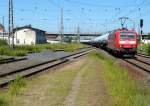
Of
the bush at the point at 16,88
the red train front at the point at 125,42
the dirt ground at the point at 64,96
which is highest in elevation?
the red train front at the point at 125,42

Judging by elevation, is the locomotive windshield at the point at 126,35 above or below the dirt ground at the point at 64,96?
above

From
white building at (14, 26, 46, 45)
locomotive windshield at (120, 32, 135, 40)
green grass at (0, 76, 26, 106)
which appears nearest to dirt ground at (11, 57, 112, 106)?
green grass at (0, 76, 26, 106)

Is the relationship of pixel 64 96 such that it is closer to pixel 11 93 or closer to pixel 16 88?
pixel 11 93

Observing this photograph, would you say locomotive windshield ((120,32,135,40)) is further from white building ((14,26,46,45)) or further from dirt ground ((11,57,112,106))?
white building ((14,26,46,45))

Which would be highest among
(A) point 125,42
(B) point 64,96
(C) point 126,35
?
(C) point 126,35

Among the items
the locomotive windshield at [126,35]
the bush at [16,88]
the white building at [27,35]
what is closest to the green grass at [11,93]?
the bush at [16,88]

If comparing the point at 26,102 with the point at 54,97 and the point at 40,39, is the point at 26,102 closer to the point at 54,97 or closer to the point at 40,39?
the point at 54,97

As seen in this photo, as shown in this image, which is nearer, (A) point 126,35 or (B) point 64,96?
(B) point 64,96

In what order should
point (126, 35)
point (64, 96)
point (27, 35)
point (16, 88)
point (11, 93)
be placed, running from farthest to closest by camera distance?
point (27, 35), point (126, 35), point (16, 88), point (11, 93), point (64, 96)

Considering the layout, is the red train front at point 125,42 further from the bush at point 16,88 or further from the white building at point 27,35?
the white building at point 27,35

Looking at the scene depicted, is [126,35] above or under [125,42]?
above

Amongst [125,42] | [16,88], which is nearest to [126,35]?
[125,42]

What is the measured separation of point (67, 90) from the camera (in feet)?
51.4

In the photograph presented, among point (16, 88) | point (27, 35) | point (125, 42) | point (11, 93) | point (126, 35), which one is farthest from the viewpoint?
point (27, 35)
